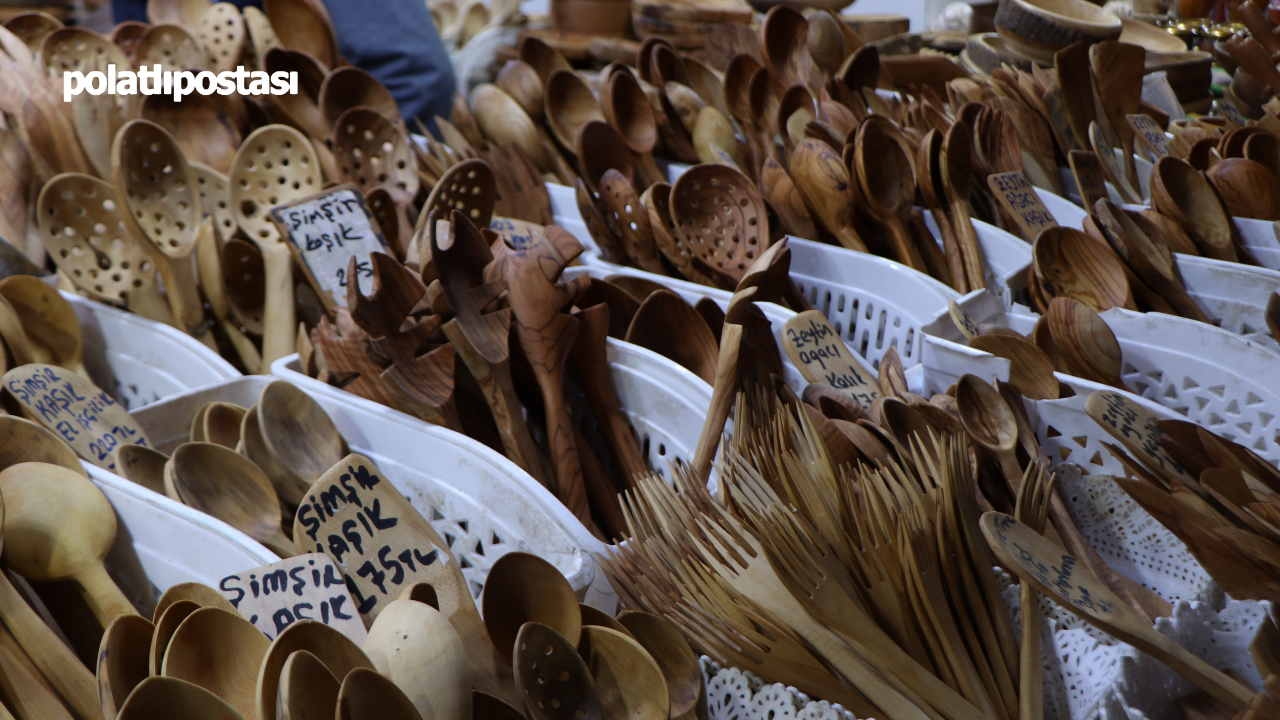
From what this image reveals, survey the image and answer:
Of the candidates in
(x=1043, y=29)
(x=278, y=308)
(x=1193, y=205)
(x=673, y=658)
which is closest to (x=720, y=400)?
(x=673, y=658)

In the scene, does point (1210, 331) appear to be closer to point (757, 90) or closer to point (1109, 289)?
point (1109, 289)

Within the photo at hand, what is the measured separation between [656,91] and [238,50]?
532mm

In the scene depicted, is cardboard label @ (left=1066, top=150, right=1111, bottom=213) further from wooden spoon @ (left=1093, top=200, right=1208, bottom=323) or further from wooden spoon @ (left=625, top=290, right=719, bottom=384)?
wooden spoon @ (left=625, top=290, right=719, bottom=384)

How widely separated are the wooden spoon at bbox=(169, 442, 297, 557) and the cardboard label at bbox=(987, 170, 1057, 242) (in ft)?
2.37

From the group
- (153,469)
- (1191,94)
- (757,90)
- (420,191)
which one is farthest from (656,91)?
(1191,94)

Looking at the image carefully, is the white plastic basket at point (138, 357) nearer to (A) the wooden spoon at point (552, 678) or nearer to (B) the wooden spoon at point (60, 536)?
(B) the wooden spoon at point (60, 536)

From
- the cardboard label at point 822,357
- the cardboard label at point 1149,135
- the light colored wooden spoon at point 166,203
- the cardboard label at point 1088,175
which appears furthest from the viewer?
the cardboard label at point 1149,135

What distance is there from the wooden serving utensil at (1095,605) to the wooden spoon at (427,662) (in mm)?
250

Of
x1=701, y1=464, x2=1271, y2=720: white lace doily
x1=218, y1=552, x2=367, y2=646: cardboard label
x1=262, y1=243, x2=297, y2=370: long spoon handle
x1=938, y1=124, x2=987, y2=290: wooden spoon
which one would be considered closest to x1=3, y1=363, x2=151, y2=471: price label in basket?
x1=262, y1=243, x2=297, y2=370: long spoon handle

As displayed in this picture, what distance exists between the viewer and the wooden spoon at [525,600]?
1.47 feet

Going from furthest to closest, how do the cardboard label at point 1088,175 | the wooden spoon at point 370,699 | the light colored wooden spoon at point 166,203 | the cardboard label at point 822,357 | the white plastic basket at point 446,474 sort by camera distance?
1. the cardboard label at point 1088,175
2. the light colored wooden spoon at point 166,203
3. the cardboard label at point 822,357
4. the white plastic basket at point 446,474
5. the wooden spoon at point 370,699

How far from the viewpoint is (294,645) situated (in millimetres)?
381

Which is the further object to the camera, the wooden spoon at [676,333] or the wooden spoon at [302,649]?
the wooden spoon at [676,333]

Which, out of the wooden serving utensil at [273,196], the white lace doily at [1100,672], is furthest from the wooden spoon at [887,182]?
the wooden serving utensil at [273,196]
